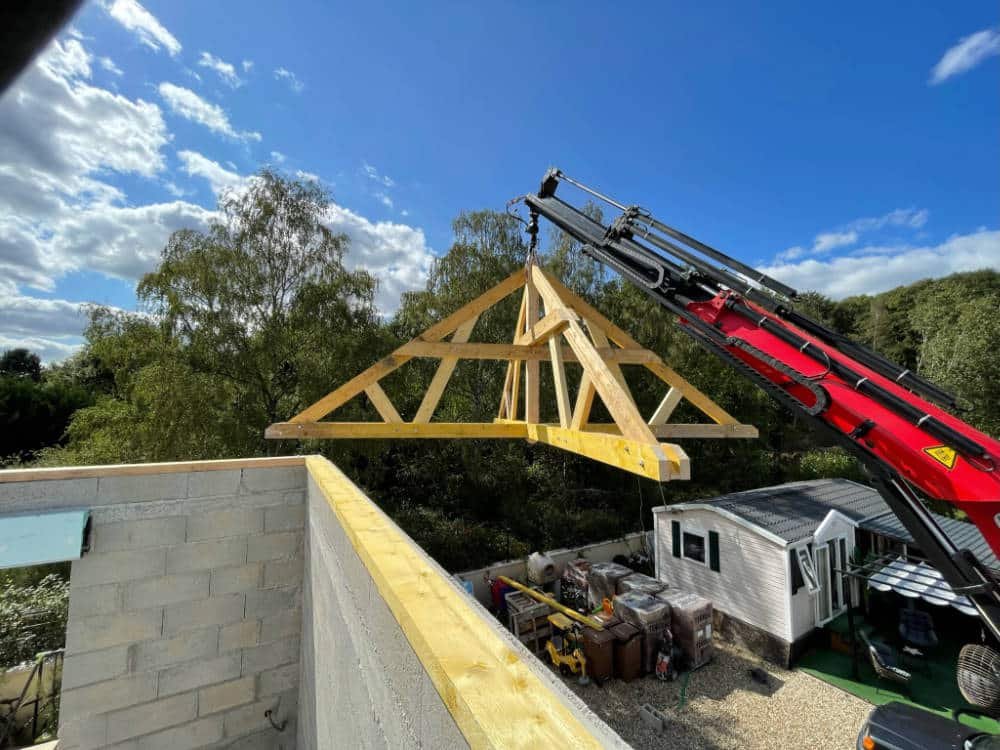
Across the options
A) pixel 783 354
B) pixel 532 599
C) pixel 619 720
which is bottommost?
pixel 619 720

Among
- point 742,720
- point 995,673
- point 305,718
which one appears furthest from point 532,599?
point 995,673

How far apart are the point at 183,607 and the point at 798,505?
389 inches

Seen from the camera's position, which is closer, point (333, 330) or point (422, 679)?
point (422, 679)

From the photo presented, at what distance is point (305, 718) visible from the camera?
3246 mm

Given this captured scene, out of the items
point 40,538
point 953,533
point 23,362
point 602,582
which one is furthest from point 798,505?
point 23,362

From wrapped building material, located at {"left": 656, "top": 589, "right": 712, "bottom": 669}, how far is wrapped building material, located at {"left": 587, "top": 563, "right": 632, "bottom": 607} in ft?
3.44

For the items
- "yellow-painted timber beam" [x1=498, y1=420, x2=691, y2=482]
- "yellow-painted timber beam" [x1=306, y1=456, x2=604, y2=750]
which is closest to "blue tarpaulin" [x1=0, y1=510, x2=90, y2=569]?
"yellow-painted timber beam" [x1=306, y1=456, x2=604, y2=750]

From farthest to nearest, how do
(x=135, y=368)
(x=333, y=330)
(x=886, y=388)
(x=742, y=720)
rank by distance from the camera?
(x=333, y=330) → (x=135, y=368) → (x=742, y=720) → (x=886, y=388)

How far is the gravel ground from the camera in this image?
Result: 5211 mm

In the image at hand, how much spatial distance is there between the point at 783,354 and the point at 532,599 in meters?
6.12

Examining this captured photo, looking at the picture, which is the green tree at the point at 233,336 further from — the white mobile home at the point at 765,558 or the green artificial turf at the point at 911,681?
the green artificial turf at the point at 911,681

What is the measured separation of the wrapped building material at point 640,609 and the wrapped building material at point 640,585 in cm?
17

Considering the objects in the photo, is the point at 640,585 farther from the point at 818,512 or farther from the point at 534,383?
the point at 534,383

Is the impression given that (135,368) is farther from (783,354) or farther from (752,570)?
(752,570)
